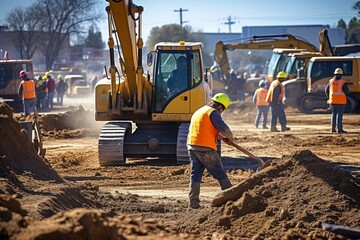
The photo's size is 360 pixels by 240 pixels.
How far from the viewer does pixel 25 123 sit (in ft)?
54.9

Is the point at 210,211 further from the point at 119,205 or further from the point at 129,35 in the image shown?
the point at 129,35

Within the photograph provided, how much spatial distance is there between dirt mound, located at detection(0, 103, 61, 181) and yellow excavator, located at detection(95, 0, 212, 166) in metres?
3.94

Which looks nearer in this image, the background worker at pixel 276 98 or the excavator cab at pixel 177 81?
the excavator cab at pixel 177 81

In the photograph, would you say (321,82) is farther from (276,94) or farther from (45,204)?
(45,204)

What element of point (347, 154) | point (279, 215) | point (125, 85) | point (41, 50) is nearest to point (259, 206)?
point (279, 215)

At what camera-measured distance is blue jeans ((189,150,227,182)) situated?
12125mm

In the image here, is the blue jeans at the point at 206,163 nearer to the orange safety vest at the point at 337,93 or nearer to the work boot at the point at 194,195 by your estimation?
the work boot at the point at 194,195

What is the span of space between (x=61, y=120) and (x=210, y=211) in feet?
60.1

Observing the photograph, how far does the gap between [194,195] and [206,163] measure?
52 cm

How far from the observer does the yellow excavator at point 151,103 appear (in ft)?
58.6

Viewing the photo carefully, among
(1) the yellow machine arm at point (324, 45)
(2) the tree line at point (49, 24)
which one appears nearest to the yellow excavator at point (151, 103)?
(1) the yellow machine arm at point (324, 45)

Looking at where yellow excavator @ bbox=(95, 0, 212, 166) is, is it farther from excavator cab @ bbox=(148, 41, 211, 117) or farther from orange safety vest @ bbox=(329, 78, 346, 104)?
orange safety vest @ bbox=(329, 78, 346, 104)

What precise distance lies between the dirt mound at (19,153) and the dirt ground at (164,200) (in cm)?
2

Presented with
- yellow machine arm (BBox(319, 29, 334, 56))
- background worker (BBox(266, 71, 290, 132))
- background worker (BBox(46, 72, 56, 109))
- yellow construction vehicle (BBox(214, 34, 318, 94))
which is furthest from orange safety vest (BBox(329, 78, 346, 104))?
background worker (BBox(46, 72, 56, 109))
